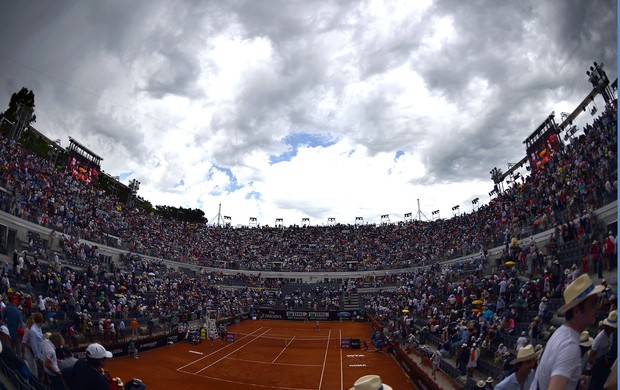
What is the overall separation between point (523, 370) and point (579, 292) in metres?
2.10

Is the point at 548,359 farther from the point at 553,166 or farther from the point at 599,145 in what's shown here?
the point at 553,166

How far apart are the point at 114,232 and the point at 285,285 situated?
83.9 feet

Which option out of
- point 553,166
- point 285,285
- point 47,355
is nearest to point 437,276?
point 553,166

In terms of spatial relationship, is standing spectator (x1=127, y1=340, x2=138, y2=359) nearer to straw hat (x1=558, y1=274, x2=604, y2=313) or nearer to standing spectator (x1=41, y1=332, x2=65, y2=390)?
standing spectator (x1=41, y1=332, x2=65, y2=390)

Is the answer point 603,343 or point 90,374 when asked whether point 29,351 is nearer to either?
point 90,374

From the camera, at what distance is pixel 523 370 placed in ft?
14.9

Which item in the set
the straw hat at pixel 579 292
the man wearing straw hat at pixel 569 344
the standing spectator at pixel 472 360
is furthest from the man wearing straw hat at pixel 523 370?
the standing spectator at pixel 472 360

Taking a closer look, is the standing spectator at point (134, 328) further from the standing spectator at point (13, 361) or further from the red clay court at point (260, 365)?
the standing spectator at point (13, 361)

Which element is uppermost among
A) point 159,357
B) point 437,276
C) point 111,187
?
point 111,187

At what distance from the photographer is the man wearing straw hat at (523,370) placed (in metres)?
4.46

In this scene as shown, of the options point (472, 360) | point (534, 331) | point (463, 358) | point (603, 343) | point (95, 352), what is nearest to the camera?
point (603, 343)

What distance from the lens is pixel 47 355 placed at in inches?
255

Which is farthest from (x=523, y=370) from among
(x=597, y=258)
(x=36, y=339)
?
(x=597, y=258)

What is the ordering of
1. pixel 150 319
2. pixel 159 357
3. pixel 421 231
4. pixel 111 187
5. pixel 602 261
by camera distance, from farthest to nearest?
pixel 111 187, pixel 421 231, pixel 150 319, pixel 159 357, pixel 602 261
